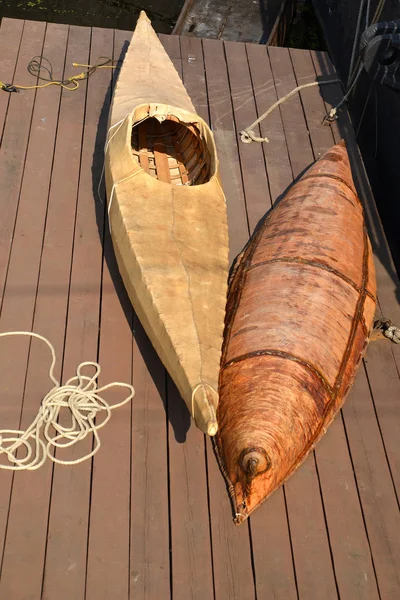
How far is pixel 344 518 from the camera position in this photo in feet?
13.9

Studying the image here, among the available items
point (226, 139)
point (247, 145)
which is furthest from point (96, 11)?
A: point (247, 145)

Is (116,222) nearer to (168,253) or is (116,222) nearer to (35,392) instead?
(168,253)

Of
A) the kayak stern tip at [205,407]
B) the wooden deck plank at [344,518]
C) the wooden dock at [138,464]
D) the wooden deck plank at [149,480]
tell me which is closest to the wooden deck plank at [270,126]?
the wooden dock at [138,464]

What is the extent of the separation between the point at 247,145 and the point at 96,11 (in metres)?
6.58

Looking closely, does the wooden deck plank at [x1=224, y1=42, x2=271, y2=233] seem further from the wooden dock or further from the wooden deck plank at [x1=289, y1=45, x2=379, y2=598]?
the wooden deck plank at [x1=289, y1=45, x2=379, y2=598]

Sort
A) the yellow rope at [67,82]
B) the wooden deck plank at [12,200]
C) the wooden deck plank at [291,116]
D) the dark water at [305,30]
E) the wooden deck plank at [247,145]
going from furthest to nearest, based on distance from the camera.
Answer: the dark water at [305,30]
the yellow rope at [67,82]
the wooden deck plank at [291,116]
the wooden deck plank at [247,145]
the wooden deck plank at [12,200]

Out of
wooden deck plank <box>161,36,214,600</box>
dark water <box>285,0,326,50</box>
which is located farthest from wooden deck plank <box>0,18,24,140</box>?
dark water <box>285,0,326,50</box>

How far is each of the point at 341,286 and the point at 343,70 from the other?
20.2 ft

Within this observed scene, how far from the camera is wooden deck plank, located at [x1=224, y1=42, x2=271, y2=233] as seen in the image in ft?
20.8

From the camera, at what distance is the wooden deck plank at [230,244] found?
154 inches

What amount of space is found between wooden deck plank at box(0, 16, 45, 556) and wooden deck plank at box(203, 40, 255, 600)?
1266 mm

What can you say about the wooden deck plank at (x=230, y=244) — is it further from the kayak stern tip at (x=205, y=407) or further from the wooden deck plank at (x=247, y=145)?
the kayak stern tip at (x=205, y=407)

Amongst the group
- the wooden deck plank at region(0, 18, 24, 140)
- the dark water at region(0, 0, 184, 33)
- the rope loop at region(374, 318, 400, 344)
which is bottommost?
the rope loop at region(374, 318, 400, 344)

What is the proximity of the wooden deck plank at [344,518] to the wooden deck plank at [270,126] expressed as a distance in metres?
2.69
